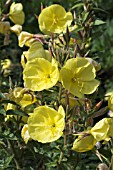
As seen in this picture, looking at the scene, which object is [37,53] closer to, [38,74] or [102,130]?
[38,74]

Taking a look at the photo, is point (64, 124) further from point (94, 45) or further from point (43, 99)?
point (94, 45)

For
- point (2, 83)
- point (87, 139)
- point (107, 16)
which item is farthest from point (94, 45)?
point (87, 139)

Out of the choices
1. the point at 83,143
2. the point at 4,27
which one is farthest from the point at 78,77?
the point at 4,27

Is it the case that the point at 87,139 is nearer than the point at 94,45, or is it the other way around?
the point at 87,139

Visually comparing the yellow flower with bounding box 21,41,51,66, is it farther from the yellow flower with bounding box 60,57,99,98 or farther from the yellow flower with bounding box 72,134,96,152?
the yellow flower with bounding box 72,134,96,152

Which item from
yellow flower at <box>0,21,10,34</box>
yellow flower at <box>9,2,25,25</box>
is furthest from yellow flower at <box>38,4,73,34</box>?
yellow flower at <box>9,2,25,25</box>

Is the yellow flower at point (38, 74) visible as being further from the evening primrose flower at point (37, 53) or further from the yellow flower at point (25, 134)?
the yellow flower at point (25, 134)
